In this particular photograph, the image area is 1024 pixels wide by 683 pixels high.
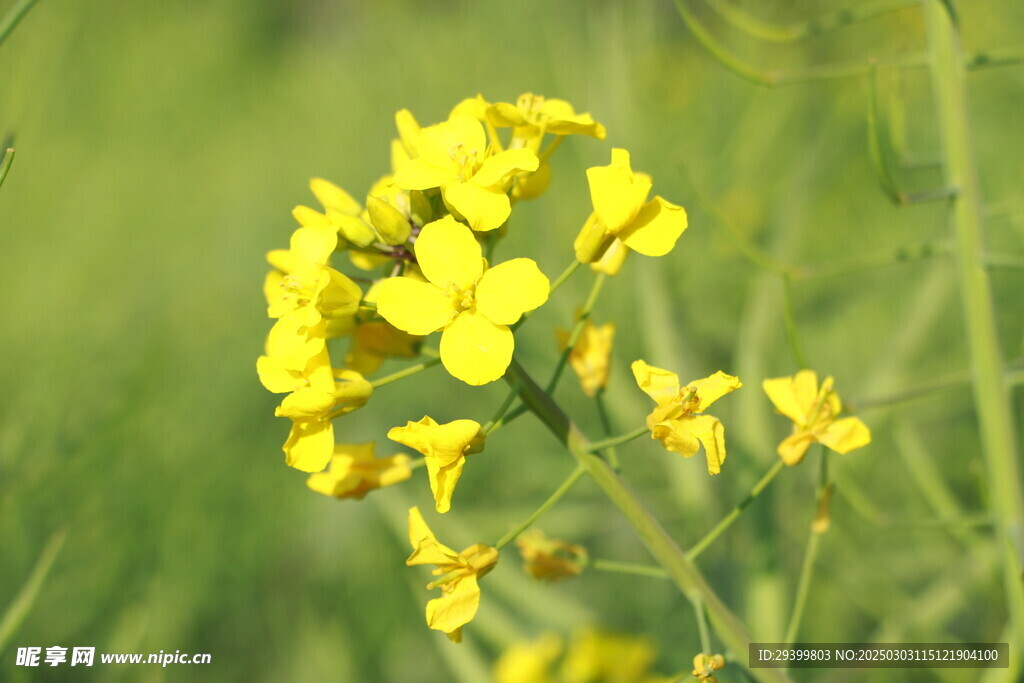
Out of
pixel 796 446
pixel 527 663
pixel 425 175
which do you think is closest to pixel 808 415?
pixel 796 446

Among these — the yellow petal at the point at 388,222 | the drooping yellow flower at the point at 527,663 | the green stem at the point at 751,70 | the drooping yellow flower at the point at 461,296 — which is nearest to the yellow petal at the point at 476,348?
the drooping yellow flower at the point at 461,296

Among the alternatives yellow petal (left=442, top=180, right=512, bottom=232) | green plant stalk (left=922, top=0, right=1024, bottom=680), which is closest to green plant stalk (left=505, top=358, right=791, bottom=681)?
yellow petal (left=442, top=180, right=512, bottom=232)

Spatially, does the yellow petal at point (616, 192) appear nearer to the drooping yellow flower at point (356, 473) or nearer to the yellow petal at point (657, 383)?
the yellow petal at point (657, 383)

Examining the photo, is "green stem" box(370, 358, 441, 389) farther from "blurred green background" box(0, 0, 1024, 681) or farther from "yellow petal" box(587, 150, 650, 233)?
"blurred green background" box(0, 0, 1024, 681)

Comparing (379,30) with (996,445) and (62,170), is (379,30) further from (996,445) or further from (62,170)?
(996,445)

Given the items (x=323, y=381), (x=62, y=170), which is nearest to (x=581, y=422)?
(x=323, y=381)
